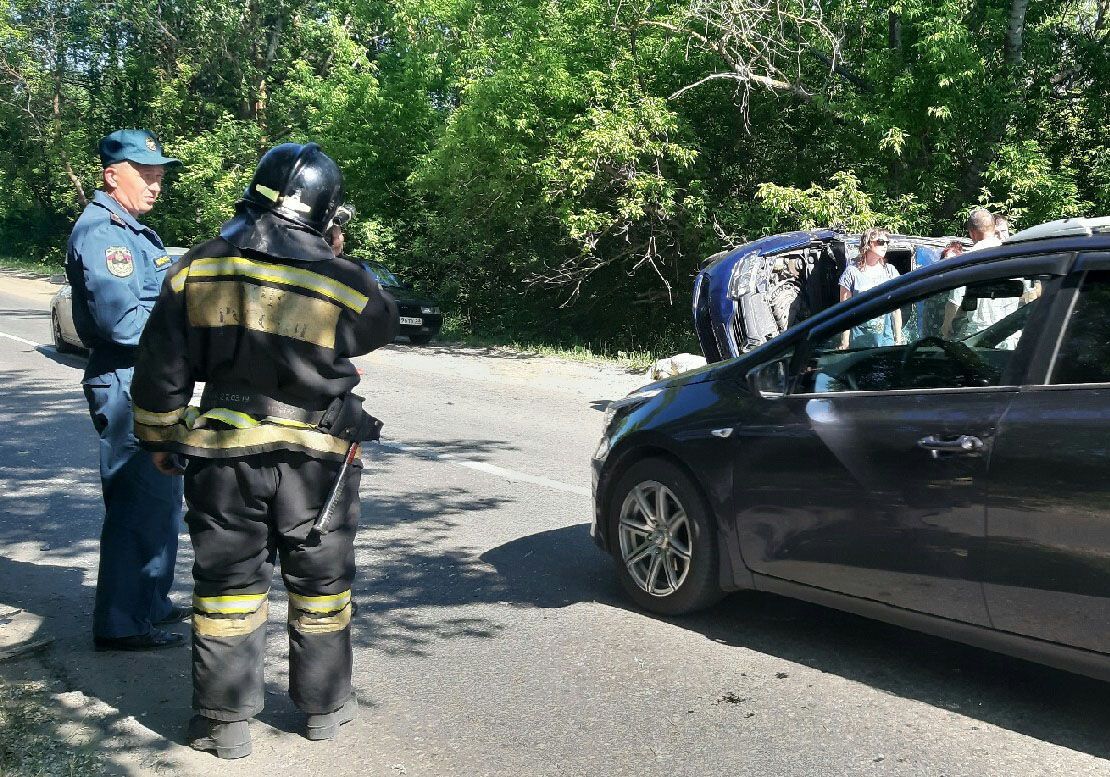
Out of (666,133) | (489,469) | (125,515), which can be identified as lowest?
(489,469)

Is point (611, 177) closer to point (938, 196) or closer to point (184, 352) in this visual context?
point (938, 196)

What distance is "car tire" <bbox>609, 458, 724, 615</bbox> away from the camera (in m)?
4.70

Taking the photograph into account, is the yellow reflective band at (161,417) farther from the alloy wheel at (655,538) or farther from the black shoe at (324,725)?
the alloy wheel at (655,538)

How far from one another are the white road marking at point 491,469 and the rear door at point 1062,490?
3.90m

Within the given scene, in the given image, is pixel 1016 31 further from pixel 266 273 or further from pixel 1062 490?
pixel 266 273

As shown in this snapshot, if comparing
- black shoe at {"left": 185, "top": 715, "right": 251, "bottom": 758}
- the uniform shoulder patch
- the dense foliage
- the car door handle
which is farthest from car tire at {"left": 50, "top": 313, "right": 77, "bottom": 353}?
the car door handle

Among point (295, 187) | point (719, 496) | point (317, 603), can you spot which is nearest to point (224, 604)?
point (317, 603)

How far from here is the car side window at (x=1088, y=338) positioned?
3.61 metres

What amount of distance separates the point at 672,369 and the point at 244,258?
9.21 meters

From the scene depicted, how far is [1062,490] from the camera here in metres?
3.52

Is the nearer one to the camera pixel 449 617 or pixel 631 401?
pixel 449 617

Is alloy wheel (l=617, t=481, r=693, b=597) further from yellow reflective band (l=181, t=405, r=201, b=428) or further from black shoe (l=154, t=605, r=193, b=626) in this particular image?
yellow reflective band (l=181, t=405, r=201, b=428)

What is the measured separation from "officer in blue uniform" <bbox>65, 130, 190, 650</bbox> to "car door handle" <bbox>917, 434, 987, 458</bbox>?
2898 mm

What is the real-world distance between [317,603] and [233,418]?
2.11 feet
